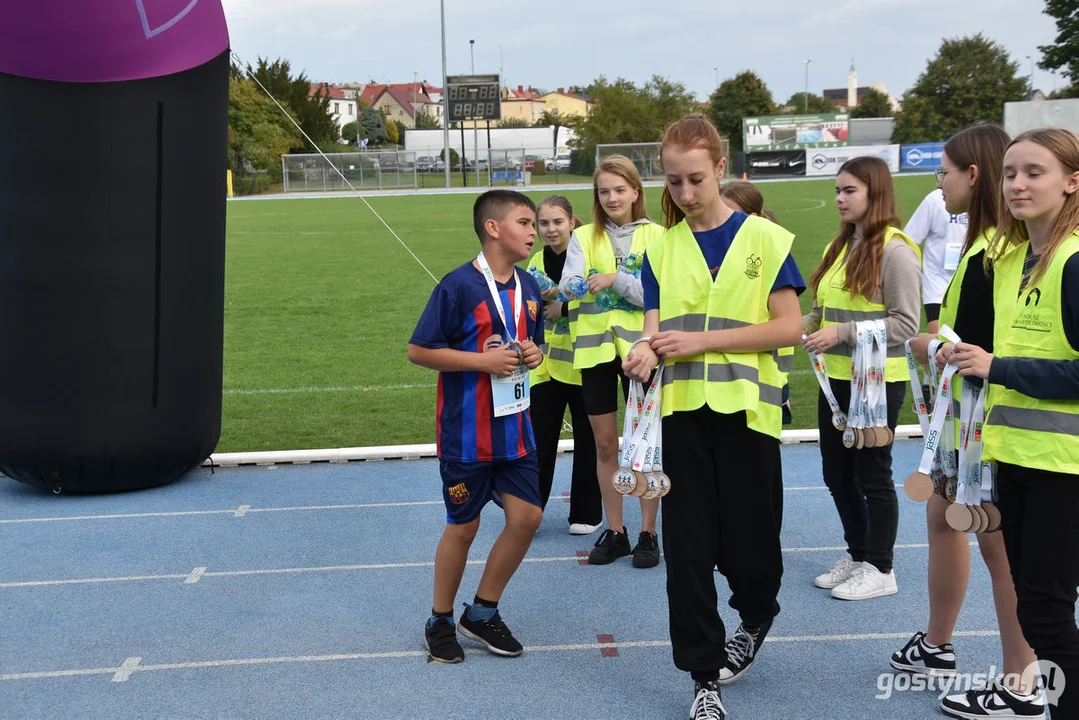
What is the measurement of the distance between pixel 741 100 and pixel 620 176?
7551 cm

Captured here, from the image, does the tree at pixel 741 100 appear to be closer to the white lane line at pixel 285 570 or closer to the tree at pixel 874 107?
the tree at pixel 874 107

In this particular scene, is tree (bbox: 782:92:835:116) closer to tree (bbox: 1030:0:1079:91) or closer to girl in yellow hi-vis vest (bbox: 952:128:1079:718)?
tree (bbox: 1030:0:1079:91)

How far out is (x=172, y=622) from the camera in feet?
14.9

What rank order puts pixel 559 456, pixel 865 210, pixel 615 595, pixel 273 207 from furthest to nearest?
1. pixel 273 207
2. pixel 559 456
3. pixel 615 595
4. pixel 865 210

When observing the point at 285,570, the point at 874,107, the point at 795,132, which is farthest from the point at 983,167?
the point at 874,107

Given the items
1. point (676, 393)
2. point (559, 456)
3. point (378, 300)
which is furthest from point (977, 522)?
point (378, 300)

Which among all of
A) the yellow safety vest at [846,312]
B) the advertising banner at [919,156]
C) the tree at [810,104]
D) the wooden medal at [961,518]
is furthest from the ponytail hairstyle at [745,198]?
the tree at [810,104]

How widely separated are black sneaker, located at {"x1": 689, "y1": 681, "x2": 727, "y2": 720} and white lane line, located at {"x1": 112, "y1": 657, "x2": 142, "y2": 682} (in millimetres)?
2122

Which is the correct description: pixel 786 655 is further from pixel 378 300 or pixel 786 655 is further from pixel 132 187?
pixel 378 300

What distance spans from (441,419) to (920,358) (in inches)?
68.2


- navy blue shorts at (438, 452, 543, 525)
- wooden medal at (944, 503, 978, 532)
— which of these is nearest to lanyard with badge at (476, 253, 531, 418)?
navy blue shorts at (438, 452, 543, 525)

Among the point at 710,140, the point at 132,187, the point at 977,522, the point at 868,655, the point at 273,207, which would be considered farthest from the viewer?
the point at 273,207

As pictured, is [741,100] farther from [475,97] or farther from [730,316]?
[730,316]

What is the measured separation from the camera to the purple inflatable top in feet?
18.3
